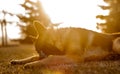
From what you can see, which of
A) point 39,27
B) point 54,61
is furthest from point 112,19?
point 54,61

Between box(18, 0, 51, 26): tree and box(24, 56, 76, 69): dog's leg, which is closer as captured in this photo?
box(24, 56, 76, 69): dog's leg

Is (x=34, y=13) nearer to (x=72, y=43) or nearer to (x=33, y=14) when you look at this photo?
(x=33, y=14)

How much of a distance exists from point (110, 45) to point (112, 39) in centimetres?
24

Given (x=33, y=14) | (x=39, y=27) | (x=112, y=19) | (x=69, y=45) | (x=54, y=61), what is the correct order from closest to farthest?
1. (x=54, y=61)
2. (x=69, y=45)
3. (x=39, y=27)
4. (x=112, y=19)
5. (x=33, y=14)

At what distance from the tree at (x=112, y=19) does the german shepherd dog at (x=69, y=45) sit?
1800 centimetres

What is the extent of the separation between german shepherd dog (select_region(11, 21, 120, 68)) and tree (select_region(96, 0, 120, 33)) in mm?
18004

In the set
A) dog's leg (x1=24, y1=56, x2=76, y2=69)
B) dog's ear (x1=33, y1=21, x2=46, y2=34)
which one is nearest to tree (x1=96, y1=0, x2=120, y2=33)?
dog's ear (x1=33, y1=21, x2=46, y2=34)

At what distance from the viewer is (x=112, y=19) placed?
27.3 metres

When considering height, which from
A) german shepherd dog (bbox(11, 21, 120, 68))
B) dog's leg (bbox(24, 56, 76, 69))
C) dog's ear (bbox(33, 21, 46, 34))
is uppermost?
dog's ear (bbox(33, 21, 46, 34))

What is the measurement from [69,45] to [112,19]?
19.3 metres

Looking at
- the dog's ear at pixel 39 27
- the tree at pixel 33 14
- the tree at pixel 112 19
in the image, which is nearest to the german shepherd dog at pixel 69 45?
the dog's ear at pixel 39 27

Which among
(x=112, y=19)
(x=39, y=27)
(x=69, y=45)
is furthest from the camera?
(x=112, y=19)

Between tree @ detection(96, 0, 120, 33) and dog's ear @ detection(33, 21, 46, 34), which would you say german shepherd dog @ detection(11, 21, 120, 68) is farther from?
tree @ detection(96, 0, 120, 33)

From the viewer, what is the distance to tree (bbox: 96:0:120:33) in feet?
88.1
